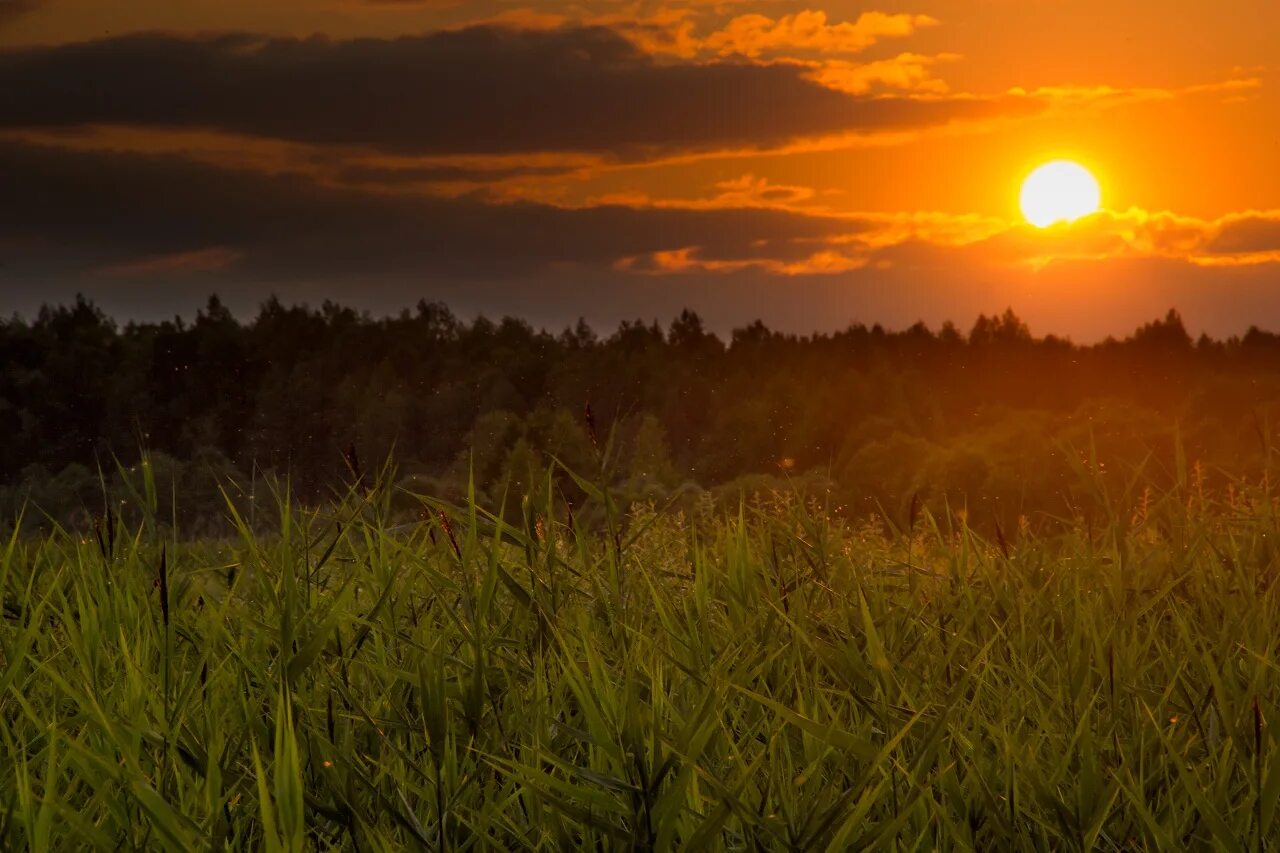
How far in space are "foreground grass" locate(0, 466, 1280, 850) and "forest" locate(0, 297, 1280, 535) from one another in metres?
8.58

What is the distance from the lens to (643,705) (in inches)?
95.2

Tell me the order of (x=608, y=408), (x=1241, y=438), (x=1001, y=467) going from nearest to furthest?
(x=1001, y=467) < (x=1241, y=438) < (x=608, y=408)

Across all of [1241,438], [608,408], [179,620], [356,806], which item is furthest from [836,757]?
[608,408]

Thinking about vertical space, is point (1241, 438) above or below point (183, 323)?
below

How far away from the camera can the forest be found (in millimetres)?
13594

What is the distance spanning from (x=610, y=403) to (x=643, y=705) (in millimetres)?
14878

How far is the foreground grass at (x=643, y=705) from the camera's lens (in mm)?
2039

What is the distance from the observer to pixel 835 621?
3344 millimetres

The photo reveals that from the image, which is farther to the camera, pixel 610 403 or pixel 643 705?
pixel 610 403

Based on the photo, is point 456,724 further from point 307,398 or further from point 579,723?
point 307,398

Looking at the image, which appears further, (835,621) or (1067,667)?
(835,621)

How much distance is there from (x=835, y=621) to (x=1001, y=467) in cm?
968

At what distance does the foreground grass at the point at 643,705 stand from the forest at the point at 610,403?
8584 mm

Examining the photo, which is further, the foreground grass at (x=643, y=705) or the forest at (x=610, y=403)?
the forest at (x=610, y=403)
